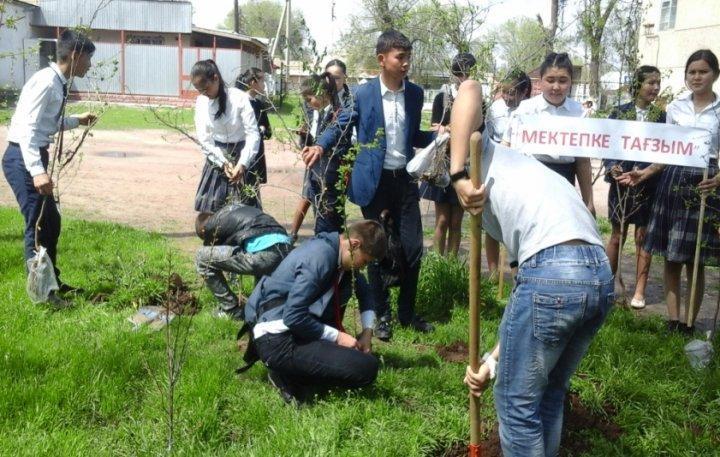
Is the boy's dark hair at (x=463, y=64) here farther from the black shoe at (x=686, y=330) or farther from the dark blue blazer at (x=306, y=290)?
the black shoe at (x=686, y=330)

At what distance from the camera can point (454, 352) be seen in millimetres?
4582

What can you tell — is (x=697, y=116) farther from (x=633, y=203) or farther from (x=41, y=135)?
(x=41, y=135)

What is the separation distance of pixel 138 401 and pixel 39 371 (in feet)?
2.09

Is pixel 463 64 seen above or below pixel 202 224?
above

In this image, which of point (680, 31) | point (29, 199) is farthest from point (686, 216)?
point (680, 31)

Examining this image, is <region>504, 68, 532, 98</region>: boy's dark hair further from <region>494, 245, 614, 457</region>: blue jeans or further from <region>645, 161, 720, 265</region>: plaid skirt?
<region>494, 245, 614, 457</region>: blue jeans

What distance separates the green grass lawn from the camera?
3279 millimetres

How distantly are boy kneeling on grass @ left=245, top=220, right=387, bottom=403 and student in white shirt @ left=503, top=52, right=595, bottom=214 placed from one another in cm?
156

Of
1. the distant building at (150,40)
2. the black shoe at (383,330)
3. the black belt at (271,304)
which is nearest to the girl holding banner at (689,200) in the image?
the black shoe at (383,330)

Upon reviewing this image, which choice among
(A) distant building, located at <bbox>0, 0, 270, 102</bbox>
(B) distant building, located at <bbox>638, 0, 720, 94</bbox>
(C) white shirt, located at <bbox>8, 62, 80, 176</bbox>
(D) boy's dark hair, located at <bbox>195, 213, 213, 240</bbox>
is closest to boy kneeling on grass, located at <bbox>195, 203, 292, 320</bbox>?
(D) boy's dark hair, located at <bbox>195, 213, 213, 240</bbox>

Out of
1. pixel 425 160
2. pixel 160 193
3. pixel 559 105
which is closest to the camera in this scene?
pixel 425 160

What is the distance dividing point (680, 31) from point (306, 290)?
2549 centimetres

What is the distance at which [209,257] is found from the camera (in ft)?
15.3

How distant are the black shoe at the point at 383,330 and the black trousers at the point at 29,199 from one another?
97.8 inches
